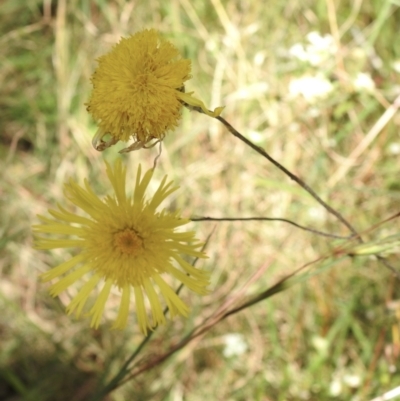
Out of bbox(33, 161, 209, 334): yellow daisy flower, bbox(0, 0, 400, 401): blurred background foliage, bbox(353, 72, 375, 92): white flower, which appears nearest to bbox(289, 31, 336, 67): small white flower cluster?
bbox(0, 0, 400, 401): blurred background foliage

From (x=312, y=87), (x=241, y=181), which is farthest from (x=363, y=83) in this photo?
(x=241, y=181)

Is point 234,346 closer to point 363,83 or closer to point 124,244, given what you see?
point 124,244

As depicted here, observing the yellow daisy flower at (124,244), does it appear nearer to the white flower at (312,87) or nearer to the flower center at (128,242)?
the flower center at (128,242)

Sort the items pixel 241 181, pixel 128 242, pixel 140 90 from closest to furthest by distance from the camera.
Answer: pixel 140 90, pixel 128 242, pixel 241 181

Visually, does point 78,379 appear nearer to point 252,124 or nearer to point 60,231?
point 60,231

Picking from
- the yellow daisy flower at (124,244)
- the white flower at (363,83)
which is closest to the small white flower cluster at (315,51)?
the white flower at (363,83)

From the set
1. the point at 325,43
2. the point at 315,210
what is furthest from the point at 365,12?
the point at 315,210

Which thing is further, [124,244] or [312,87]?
[312,87]
